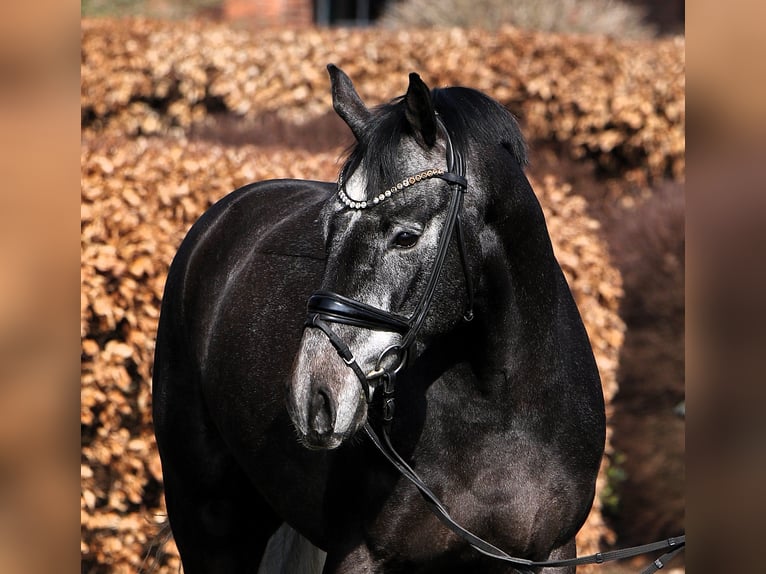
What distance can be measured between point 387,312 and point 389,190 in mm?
267

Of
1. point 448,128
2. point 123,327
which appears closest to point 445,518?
point 448,128

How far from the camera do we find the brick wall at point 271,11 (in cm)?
1384

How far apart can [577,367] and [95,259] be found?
2650 millimetres

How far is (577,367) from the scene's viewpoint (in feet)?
8.83

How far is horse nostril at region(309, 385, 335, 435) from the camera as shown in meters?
2.11

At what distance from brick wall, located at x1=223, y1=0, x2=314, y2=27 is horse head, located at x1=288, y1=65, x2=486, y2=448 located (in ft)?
38.3

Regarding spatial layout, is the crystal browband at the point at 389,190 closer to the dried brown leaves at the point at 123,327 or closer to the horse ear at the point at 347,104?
the horse ear at the point at 347,104

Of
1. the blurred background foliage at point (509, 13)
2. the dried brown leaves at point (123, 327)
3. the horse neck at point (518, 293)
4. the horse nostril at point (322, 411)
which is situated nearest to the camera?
the horse nostril at point (322, 411)

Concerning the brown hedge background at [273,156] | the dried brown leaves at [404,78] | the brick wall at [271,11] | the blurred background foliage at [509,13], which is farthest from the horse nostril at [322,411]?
the brick wall at [271,11]

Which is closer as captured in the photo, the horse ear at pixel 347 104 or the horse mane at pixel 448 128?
the horse mane at pixel 448 128

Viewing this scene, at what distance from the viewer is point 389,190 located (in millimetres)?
2215
